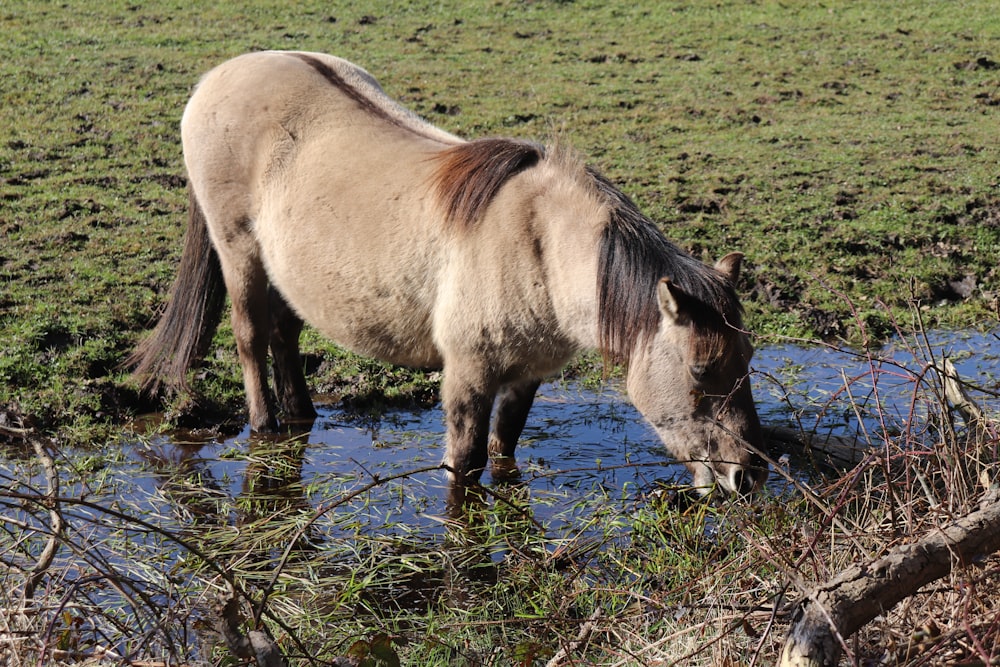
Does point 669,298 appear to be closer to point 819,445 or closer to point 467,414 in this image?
point 467,414

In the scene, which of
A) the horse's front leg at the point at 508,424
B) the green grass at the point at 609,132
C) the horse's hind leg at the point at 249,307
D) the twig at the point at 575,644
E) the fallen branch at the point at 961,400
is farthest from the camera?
the green grass at the point at 609,132

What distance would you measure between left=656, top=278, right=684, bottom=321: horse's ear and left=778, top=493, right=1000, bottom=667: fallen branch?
4.34 ft

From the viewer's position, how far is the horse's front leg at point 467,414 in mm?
4160

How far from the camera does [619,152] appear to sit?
29.8 feet

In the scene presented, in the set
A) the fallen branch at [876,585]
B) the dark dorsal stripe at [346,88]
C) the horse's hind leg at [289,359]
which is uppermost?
the dark dorsal stripe at [346,88]

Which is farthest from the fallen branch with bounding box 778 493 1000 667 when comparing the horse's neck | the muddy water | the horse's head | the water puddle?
the horse's neck

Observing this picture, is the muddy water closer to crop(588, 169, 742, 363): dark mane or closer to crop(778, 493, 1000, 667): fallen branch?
crop(588, 169, 742, 363): dark mane

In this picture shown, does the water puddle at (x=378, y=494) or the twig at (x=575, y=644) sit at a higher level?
the twig at (x=575, y=644)

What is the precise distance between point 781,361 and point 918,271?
4.78 feet

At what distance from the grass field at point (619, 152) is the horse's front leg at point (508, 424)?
0.88m

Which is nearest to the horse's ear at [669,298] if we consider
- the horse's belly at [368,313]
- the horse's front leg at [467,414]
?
the horse's front leg at [467,414]

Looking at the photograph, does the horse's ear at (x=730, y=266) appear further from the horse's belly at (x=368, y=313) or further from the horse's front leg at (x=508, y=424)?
the horse's belly at (x=368, y=313)

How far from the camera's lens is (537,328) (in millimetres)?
4055

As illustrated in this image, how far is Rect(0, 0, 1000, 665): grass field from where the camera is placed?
5133mm
